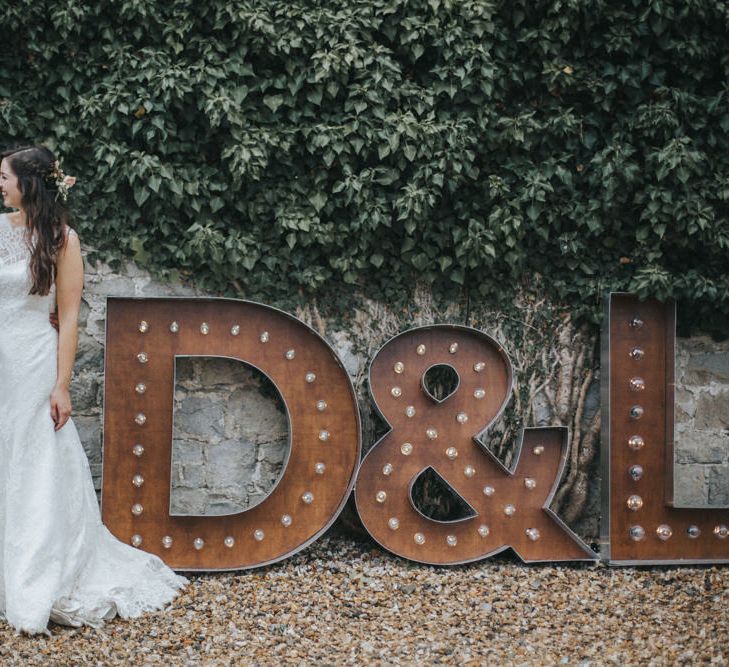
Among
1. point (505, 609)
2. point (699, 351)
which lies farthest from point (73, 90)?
point (699, 351)

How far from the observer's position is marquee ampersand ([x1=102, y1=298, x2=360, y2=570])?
422 centimetres

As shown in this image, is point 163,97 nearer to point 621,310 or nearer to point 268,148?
point 268,148

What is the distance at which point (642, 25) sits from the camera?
4555 mm

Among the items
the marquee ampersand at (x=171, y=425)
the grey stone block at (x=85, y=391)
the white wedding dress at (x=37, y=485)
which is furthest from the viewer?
the grey stone block at (x=85, y=391)

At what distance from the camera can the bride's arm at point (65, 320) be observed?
358cm

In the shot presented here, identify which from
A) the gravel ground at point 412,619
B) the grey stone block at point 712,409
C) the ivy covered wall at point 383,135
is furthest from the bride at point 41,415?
the grey stone block at point 712,409

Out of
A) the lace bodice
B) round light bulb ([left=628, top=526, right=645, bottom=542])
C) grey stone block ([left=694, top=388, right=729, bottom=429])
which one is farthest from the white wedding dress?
grey stone block ([left=694, top=388, right=729, bottom=429])

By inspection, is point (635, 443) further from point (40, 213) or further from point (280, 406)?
point (40, 213)

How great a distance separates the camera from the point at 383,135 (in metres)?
4.48

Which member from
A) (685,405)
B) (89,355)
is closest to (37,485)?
(89,355)

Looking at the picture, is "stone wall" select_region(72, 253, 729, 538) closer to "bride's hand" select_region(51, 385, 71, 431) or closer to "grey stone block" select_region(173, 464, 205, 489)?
"grey stone block" select_region(173, 464, 205, 489)

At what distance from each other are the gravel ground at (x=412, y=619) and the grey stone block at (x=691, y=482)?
549mm

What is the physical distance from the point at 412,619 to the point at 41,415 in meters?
1.94

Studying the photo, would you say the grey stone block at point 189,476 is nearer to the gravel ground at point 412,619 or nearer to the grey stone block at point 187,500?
the grey stone block at point 187,500
